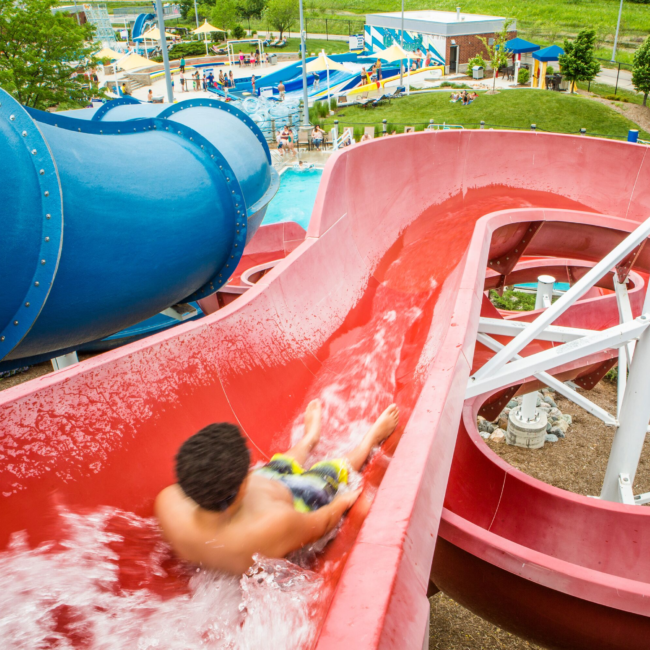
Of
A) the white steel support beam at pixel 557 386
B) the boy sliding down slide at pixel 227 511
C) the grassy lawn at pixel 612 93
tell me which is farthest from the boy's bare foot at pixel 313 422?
the grassy lawn at pixel 612 93

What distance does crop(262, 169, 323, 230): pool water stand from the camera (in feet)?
57.6

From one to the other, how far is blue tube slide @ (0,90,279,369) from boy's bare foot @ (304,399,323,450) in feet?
4.98

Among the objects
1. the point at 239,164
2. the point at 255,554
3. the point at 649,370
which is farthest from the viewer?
the point at 239,164

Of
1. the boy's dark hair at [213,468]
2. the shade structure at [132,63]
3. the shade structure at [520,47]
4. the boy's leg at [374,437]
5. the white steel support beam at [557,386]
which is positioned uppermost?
the shade structure at [520,47]

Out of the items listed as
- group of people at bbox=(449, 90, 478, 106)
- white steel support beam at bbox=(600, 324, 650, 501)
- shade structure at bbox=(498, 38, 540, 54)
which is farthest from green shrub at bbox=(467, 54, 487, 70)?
white steel support beam at bbox=(600, 324, 650, 501)

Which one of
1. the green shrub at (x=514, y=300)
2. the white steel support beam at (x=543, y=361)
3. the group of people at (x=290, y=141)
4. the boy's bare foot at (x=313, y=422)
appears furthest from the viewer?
the group of people at (x=290, y=141)

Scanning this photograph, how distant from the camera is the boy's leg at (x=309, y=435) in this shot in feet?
11.0

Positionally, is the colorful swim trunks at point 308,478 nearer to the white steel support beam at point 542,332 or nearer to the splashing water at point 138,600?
the splashing water at point 138,600

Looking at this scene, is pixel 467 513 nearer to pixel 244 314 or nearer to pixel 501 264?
pixel 244 314

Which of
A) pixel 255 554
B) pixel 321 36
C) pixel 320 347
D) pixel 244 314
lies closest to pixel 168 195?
pixel 244 314

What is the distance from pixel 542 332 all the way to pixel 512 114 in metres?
19.9

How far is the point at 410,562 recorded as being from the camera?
1895mm

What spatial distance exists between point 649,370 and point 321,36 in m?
54.2

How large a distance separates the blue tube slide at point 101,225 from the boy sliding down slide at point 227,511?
1665 mm
